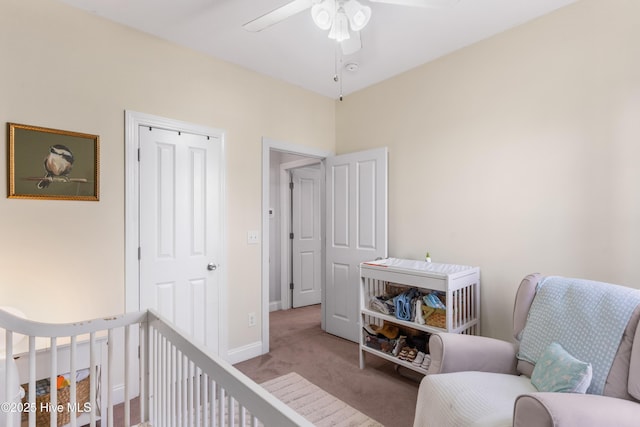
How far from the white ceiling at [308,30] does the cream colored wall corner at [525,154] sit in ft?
0.58

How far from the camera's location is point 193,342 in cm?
120

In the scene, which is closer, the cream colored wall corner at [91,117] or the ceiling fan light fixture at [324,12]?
the ceiling fan light fixture at [324,12]

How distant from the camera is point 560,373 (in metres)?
1.36

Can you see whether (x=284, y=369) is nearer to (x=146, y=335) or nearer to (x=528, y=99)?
(x=146, y=335)

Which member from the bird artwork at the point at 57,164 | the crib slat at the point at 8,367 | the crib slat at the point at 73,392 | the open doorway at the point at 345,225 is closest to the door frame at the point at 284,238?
the open doorway at the point at 345,225

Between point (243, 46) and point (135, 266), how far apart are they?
181 centimetres

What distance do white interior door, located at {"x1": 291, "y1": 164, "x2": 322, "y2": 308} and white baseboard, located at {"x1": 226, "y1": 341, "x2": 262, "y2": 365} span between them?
162 centimetres

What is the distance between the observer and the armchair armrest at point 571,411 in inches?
40.6

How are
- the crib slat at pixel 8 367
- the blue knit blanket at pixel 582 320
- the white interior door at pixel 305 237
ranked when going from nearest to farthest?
the crib slat at pixel 8 367 → the blue knit blanket at pixel 582 320 → the white interior door at pixel 305 237

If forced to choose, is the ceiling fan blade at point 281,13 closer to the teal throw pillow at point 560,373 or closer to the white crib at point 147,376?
the white crib at point 147,376

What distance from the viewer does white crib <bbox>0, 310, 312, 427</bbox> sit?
100 centimetres

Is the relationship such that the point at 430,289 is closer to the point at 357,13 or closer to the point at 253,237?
the point at 253,237

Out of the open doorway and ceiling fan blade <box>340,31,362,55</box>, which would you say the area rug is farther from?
ceiling fan blade <box>340,31,362,55</box>

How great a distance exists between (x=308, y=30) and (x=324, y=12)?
2.71 ft
